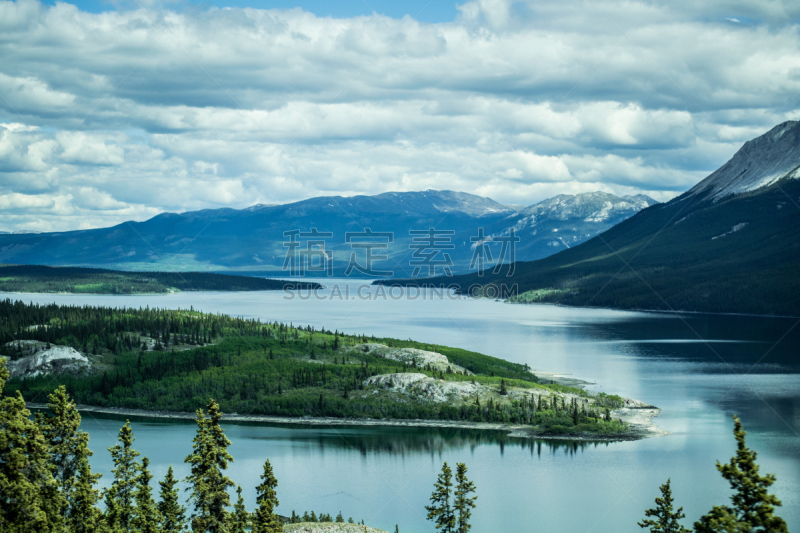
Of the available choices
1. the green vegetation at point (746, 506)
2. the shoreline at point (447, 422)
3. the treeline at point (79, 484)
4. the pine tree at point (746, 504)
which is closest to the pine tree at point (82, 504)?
the treeline at point (79, 484)

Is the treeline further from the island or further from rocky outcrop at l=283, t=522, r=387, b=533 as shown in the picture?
the island

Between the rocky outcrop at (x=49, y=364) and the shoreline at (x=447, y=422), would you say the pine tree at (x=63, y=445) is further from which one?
the rocky outcrop at (x=49, y=364)

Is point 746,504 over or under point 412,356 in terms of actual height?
over

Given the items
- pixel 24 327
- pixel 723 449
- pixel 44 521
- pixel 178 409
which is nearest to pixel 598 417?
pixel 723 449

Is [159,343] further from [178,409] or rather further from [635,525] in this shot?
[635,525]

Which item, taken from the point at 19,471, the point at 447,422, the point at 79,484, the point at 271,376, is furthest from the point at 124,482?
the point at 271,376

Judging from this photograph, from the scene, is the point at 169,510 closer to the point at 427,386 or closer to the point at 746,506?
the point at 746,506
